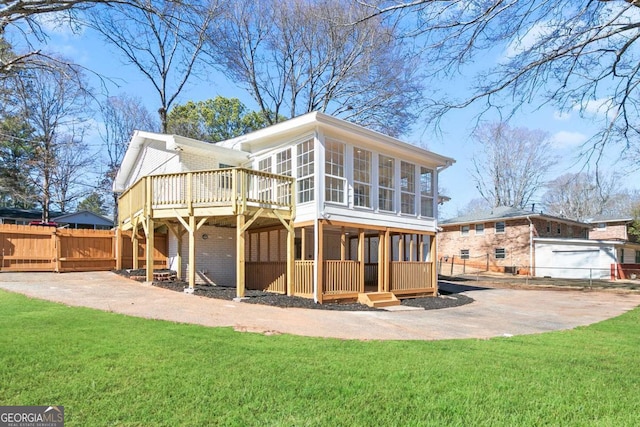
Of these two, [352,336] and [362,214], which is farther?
[362,214]

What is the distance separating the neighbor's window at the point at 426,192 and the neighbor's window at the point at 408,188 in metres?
0.48

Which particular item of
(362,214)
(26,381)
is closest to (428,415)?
(26,381)

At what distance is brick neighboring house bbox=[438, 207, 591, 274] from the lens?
28.0 metres

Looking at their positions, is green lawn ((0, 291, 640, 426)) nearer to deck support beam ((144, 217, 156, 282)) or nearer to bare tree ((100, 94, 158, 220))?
deck support beam ((144, 217, 156, 282))

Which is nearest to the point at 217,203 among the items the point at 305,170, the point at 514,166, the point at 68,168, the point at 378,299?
the point at 305,170

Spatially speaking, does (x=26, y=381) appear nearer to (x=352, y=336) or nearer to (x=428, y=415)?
(x=428, y=415)

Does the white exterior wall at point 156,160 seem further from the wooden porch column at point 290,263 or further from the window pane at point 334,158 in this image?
the window pane at point 334,158

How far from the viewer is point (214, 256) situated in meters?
14.1

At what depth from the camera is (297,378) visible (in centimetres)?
398

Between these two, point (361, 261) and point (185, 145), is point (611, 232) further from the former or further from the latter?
point (185, 145)

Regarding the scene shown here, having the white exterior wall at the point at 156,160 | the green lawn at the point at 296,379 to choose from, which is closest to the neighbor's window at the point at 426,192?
the white exterior wall at the point at 156,160

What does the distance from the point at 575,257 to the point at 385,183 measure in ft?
66.1

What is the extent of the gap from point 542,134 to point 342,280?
1216 inches

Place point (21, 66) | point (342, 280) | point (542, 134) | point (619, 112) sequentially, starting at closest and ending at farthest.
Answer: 1. point (619, 112)
2. point (21, 66)
3. point (342, 280)
4. point (542, 134)
